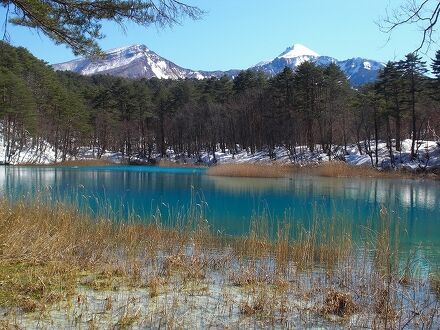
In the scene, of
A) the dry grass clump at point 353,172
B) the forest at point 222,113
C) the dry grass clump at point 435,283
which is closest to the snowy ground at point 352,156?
the forest at point 222,113

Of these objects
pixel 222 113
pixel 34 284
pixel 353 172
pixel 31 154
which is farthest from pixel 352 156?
pixel 34 284

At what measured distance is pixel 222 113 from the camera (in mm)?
60688

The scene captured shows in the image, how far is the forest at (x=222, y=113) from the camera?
40188mm

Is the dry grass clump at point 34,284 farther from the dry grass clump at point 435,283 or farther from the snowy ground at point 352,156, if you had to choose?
the snowy ground at point 352,156

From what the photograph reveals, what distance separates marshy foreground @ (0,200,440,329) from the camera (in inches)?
170

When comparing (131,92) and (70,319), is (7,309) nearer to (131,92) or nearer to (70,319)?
(70,319)

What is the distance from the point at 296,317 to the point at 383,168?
111ft

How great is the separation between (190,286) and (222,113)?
5575 centimetres

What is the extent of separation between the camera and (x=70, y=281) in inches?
201

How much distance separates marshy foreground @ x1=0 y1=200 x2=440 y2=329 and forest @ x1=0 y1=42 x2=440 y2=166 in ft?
102

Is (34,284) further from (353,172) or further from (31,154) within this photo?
(31,154)

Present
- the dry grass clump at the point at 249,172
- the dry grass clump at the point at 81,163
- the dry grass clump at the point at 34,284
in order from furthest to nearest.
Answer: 1. the dry grass clump at the point at 81,163
2. the dry grass clump at the point at 249,172
3. the dry grass clump at the point at 34,284

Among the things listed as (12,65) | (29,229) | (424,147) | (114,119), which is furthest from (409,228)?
(114,119)

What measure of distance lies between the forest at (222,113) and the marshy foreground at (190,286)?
1220 inches
